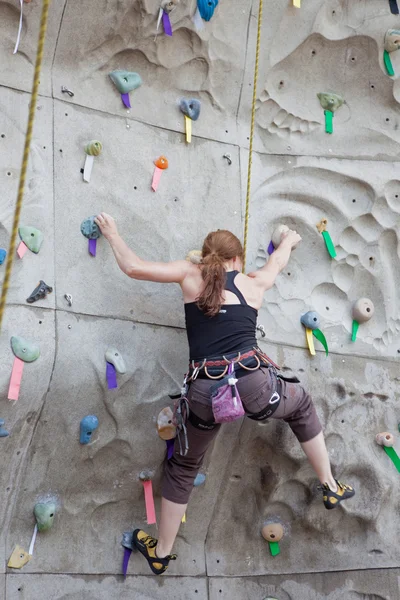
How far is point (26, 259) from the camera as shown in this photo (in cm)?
332

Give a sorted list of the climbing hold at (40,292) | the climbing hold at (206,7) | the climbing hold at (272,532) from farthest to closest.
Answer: the climbing hold at (272,532)
the climbing hold at (206,7)
the climbing hold at (40,292)

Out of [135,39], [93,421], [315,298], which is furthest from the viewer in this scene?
[315,298]

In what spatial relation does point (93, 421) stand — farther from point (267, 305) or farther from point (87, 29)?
point (87, 29)

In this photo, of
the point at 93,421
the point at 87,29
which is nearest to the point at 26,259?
the point at 93,421

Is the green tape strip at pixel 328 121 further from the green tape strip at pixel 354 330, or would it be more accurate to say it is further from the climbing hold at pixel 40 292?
the climbing hold at pixel 40 292

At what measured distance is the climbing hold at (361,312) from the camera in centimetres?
400

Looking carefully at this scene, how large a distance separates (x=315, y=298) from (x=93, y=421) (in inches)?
48.1

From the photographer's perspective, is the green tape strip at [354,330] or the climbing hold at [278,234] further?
the green tape strip at [354,330]

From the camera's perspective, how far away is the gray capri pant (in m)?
3.17

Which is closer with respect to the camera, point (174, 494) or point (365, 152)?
point (174, 494)

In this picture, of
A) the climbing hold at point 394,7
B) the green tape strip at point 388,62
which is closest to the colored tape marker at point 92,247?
the green tape strip at point 388,62

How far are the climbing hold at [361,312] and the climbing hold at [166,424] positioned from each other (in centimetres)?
98

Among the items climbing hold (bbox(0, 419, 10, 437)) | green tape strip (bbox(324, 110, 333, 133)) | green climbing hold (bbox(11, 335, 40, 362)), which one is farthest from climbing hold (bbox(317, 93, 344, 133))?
climbing hold (bbox(0, 419, 10, 437))

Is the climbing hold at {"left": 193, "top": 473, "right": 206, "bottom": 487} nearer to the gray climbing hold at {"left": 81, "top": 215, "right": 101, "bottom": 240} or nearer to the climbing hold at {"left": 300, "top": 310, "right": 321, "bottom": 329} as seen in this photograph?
the climbing hold at {"left": 300, "top": 310, "right": 321, "bottom": 329}
